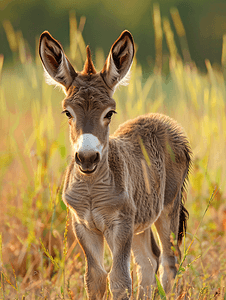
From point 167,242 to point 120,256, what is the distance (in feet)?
4.09

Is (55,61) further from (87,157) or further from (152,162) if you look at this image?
(152,162)

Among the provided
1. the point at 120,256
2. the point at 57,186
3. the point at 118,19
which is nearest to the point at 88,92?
the point at 120,256

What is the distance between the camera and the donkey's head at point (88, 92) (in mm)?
2809

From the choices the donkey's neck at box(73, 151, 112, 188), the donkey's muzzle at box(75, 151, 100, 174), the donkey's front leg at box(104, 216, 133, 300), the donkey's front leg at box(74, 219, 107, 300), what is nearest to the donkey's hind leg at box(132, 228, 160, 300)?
the donkey's front leg at box(74, 219, 107, 300)

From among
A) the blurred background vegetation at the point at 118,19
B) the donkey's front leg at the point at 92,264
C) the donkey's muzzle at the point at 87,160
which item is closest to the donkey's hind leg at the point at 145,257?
the donkey's front leg at the point at 92,264

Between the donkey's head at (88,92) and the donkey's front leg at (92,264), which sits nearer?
the donkey's head at (88,92)

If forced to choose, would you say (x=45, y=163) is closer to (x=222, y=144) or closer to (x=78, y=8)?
(x=222, y=144)

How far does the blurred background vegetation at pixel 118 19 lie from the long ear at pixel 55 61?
738 inches

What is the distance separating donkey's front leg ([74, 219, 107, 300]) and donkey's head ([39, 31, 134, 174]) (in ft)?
2.33

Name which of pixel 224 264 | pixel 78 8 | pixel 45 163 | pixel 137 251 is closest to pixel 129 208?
pixel 137 251

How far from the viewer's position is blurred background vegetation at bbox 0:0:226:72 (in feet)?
75.2

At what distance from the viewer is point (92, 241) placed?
10.9ft

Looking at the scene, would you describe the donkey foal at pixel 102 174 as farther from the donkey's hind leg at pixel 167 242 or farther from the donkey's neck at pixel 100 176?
the donkey's hind leg at pixel 167 242

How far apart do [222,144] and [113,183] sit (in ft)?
9.22
